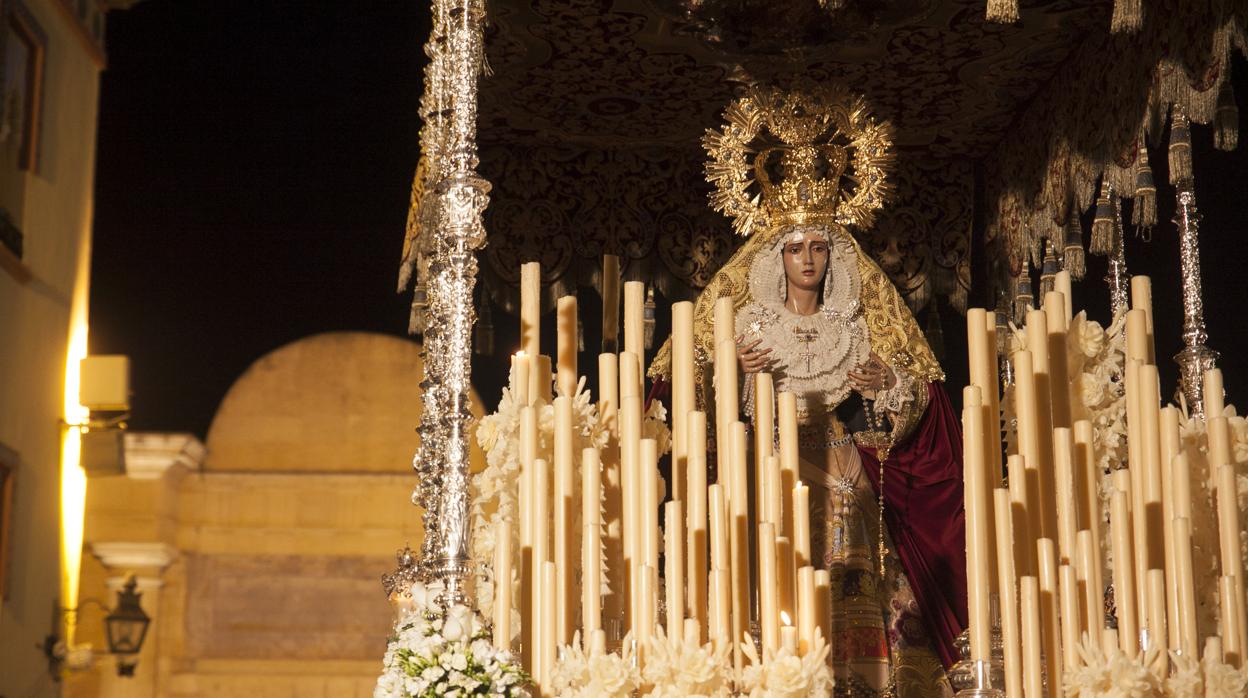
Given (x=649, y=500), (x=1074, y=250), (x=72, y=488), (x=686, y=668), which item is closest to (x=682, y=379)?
(x=649, y=500)

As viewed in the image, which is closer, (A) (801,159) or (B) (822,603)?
(B) (822,603)

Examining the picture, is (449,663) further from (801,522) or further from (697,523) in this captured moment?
(801,522)

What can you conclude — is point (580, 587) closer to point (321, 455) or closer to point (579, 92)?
point (579, 92)

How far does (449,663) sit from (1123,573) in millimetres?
1404

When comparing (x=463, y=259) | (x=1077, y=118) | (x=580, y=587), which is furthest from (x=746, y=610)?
(x=1077, y=118)

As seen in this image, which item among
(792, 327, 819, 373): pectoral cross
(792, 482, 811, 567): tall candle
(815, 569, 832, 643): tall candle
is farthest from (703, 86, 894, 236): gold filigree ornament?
(815, 569, 832, 643): tall candle

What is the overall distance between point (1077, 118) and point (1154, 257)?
1238 millimetres

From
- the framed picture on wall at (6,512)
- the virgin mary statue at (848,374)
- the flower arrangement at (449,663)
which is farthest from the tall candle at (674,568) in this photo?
the framed picture on wall at (6,512)

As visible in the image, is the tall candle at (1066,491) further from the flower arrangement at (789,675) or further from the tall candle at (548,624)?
the tall candle at (548,624)

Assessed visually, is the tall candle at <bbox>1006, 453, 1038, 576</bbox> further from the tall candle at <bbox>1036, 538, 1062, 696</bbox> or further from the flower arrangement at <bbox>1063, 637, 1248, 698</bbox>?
the flower arrangement at <bbox>1063, 637, 1248, 698</bbox>

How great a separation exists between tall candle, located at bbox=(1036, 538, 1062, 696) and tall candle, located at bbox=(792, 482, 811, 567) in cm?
48

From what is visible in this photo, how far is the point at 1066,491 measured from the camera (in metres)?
3.41

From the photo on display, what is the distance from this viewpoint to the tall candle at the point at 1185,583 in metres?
3.36

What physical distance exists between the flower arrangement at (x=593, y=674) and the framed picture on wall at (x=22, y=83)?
2.98 m
